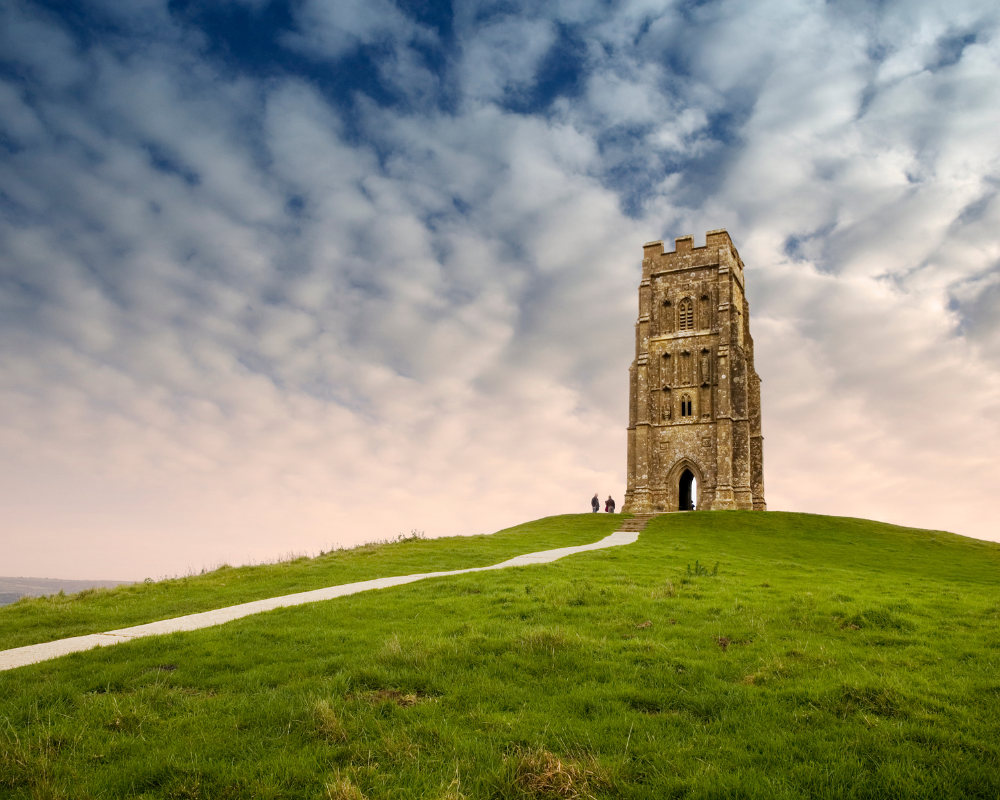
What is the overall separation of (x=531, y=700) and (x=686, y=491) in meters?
50.6

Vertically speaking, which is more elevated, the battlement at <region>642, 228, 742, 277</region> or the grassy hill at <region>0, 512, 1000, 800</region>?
the battlement at <region>642, 228, 742, 277</region>

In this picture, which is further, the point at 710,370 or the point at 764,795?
the point at 710,370

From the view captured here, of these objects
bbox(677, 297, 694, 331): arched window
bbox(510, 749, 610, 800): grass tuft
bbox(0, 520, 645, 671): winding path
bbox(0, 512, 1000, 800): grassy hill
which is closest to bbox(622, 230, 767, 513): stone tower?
bbox(677, 297, 694, 331): arched window

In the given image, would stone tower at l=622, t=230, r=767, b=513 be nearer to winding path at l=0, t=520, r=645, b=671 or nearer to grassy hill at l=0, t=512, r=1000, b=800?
winding path at l=0, t=520, r=645, b=671

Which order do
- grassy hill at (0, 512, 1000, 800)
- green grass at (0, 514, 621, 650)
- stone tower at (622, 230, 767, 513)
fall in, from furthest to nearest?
stone tower at (622, 230, 767, 513), green grass at (0, 514, 621, 650), grassy hill at (0, 512, 1000, 800)

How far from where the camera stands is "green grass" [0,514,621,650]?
1433 centimetres

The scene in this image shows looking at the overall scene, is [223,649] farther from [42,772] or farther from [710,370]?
[710,370]

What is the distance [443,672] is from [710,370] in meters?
49.0

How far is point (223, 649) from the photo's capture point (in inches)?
389

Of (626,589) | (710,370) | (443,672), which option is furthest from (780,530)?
(443,672)

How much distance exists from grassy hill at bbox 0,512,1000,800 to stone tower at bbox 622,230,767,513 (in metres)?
37.2

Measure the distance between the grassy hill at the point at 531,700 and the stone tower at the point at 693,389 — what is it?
37.2 meters

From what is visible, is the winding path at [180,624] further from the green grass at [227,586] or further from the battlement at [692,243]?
the battlement at [692,243]

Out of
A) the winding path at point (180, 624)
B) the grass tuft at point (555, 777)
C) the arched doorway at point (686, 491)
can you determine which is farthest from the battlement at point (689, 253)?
the grass tuft at point (555, 777)
